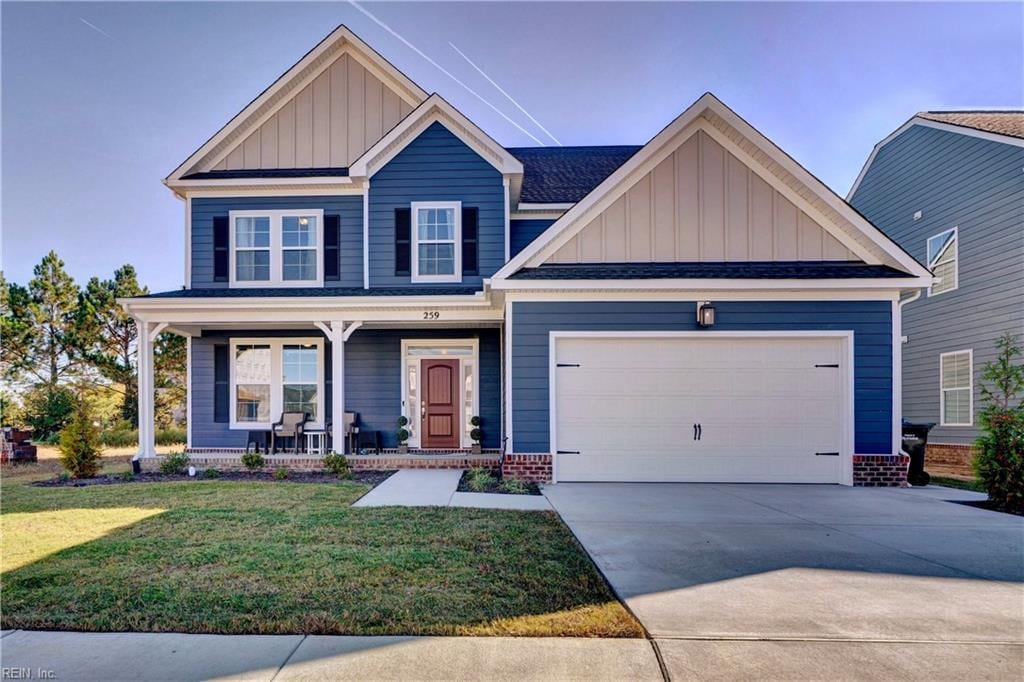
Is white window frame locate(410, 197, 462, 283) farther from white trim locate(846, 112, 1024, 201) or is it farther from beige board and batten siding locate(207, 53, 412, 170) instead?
white trim locate(846, 112, 1024, 201)

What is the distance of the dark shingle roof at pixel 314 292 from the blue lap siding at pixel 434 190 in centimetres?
63

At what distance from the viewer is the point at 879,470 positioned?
27.6ft

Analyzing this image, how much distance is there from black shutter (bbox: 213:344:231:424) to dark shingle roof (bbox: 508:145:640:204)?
Result: 772 cm

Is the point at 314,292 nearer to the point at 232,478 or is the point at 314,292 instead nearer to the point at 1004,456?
the point at 232,478

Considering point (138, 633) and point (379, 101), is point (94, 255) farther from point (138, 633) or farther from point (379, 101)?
point (138, 633)

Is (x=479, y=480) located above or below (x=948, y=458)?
above

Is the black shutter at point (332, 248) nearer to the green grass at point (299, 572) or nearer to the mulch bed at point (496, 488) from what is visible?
the mulch bed at point (496, 488)

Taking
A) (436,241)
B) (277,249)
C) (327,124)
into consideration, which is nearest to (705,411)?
(436,241)

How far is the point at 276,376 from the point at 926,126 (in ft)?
57.3

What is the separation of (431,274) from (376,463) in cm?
408

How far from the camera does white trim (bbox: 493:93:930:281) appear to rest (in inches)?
342

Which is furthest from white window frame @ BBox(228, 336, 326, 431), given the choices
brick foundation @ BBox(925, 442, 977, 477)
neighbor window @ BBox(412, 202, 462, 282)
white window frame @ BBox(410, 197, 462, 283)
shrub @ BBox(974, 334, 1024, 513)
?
brick foundation @ BBox(925, 442, 977, 477)

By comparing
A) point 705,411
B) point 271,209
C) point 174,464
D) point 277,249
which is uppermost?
point 271,209

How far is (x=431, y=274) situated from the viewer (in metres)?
11.1
